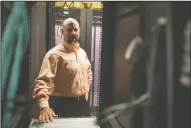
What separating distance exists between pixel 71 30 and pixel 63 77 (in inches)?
12.2

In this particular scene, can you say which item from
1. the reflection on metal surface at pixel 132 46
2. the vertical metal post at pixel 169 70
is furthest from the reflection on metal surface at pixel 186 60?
the reflection on metal surface at pixel 132 46

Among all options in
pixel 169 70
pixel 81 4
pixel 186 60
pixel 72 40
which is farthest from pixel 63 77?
pixel 186 60

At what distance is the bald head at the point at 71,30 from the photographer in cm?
213

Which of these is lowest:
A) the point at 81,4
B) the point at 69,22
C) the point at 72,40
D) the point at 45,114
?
the point at 45,114

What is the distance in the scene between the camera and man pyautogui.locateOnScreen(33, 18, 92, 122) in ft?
7.01

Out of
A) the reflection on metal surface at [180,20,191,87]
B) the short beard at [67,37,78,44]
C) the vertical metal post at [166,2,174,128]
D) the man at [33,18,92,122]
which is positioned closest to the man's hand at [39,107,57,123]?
the man at [33,18,92,122]

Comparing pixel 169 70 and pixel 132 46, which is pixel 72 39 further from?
pixel 169 70

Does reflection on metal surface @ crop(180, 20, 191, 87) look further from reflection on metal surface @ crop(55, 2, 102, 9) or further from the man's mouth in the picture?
the man's mouth

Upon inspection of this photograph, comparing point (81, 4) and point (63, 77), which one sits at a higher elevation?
point (81, 4)

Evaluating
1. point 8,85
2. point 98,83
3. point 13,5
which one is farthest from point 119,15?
point 8,85

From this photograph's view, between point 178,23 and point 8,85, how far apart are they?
116 cm

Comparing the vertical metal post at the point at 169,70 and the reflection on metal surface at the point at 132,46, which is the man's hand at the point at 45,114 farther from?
the vertical metal post at the point at 169,70

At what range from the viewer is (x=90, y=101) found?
219 centimetres

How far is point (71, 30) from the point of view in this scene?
2148 mm
